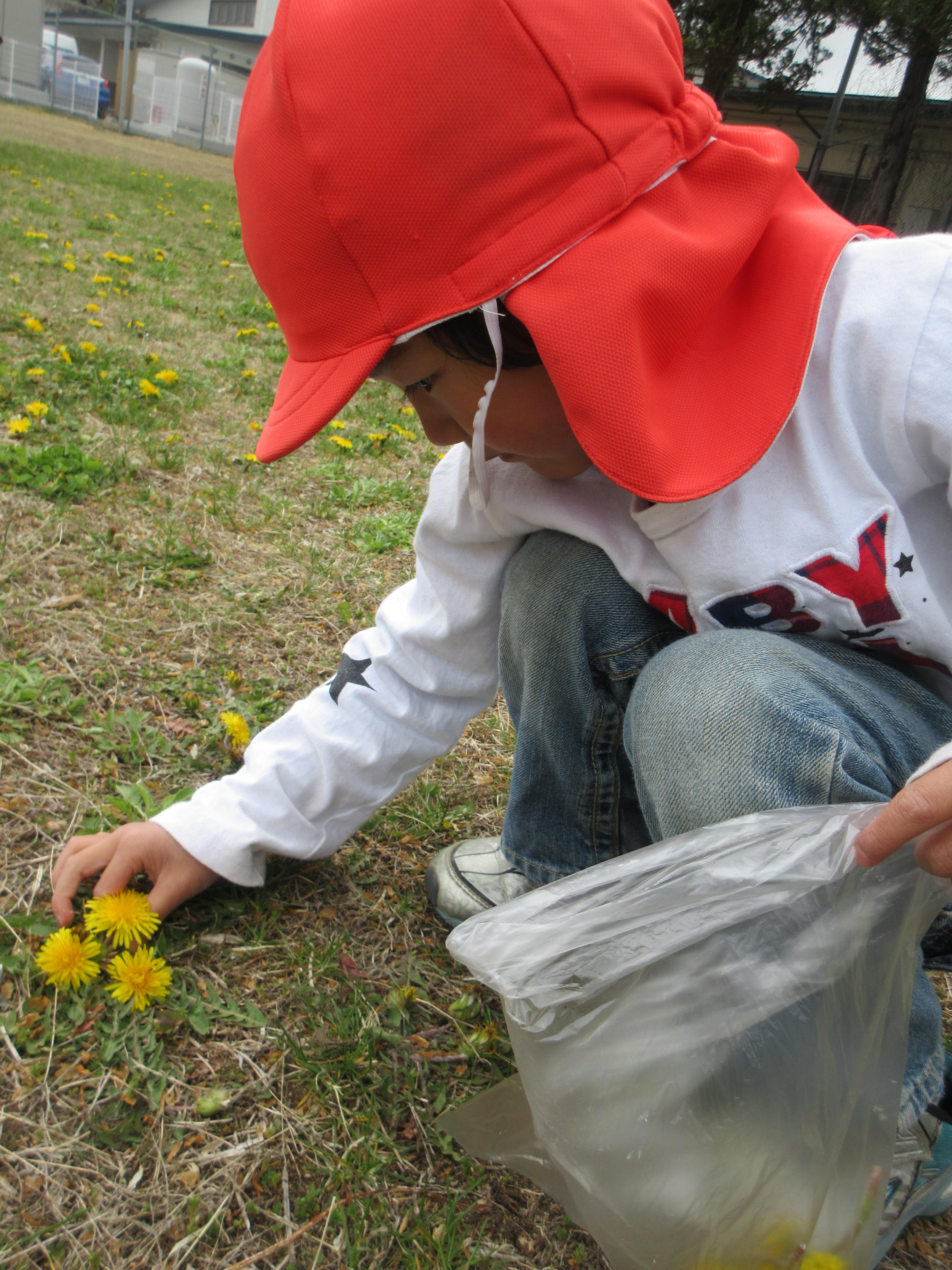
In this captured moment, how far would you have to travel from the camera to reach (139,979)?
106cm

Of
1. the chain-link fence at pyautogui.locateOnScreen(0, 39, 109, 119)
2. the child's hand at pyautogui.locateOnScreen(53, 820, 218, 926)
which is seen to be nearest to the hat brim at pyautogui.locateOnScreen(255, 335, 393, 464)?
the child's hand at pyautogui.locateOnScreen(53, 820, 218, 926)

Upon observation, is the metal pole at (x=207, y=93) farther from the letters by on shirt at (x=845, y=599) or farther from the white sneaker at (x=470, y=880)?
the letters by on shirt at (x=845, y=599)

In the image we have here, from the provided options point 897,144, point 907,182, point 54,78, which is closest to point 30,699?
point 897,144

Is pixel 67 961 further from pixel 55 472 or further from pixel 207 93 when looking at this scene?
pixel 207 93

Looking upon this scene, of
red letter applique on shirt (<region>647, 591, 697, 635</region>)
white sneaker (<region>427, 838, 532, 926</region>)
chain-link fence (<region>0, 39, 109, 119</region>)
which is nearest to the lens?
red letter applique on shirt (<region>647, 591, 697, 635</region>)

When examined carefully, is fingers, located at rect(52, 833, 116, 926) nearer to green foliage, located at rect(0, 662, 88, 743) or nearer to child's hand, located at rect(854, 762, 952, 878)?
green foliage, located at rect(0, 662, 88, 743)

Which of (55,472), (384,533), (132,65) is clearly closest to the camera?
(55,472)

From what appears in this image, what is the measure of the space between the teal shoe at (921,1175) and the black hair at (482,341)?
31.8 inches

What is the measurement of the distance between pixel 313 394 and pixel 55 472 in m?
1.62

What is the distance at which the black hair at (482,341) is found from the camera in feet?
2.76

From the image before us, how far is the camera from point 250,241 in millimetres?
849

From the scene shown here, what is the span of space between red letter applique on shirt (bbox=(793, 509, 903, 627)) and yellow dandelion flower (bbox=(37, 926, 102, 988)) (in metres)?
0.91

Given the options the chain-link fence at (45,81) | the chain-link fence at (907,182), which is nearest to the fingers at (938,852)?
the chain-link fence at (907,182)

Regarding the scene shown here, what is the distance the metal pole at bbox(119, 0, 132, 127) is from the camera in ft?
65.3
